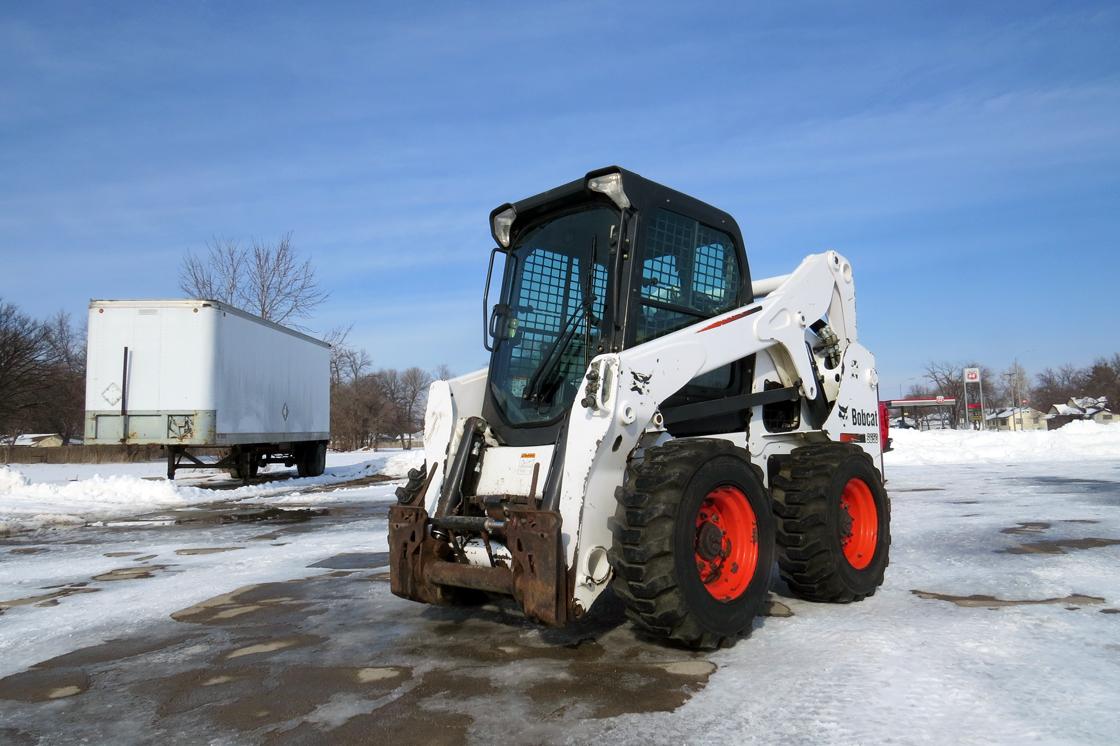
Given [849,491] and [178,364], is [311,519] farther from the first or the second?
[849,491]

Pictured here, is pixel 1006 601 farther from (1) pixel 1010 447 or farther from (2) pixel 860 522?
(1) pixel 1010 447

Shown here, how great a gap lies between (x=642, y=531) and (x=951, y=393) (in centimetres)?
9646

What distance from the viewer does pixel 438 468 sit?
16.4 feet

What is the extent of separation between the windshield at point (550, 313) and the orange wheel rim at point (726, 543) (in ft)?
3.47

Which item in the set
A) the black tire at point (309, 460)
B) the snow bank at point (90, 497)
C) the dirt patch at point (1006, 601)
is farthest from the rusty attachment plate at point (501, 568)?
the black tire at point (309, 460)

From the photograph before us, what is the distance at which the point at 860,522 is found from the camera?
5.69m

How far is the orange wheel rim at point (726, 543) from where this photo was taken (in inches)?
166

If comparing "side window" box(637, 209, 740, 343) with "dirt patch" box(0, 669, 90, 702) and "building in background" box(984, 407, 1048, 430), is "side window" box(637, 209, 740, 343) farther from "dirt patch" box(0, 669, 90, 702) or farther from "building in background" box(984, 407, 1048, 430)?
"building in background" box(984, 407, 1048, 430)

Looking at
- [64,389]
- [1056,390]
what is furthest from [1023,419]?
[64,389]

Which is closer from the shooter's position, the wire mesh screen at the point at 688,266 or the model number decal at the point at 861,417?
the wire mesh screen at the point at 688,266

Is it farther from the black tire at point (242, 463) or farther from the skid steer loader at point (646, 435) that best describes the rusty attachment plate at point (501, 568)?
the black tire at point (242, 463)

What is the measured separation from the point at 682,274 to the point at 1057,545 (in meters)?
4.78

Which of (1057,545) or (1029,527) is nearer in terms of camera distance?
(1057,545)

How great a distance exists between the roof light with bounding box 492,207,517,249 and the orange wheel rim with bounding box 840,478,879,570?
2.94 meters
